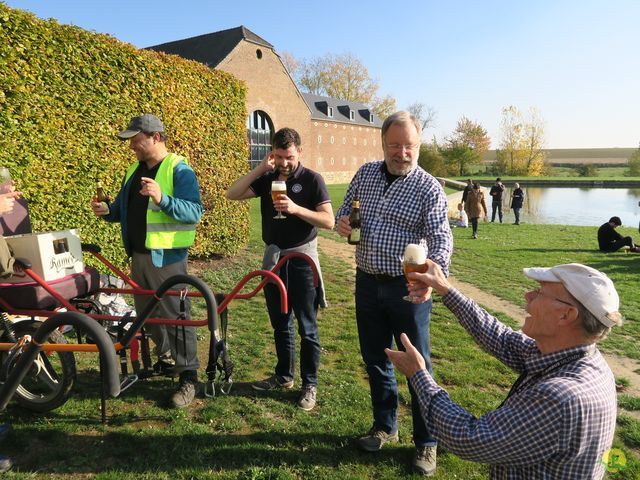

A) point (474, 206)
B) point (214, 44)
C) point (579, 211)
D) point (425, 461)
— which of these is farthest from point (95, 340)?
point (214, 44)

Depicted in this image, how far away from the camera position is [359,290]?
340cm

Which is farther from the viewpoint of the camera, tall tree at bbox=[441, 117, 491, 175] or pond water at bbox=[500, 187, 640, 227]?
tall tree at bbox=[441, 117, 491, 175]

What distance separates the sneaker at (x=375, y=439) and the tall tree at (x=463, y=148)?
215 feet

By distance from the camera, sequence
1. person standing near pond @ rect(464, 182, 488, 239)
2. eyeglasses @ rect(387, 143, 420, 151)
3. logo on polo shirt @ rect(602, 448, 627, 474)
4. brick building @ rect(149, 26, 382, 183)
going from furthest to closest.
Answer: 1. brick building @ rect(149, 26, 382, 183)
2. person standing near pond @ rect(464, 182, 488, 239)
3. eyeglasses @ rect(387, 143, 420, 151)
4. logo on polo shirt @ rect(602, 448, 627, 474)

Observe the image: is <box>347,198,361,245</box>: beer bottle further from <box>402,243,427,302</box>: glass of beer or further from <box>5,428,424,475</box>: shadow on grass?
<box>5,428,424,475</box>: shadow on grass

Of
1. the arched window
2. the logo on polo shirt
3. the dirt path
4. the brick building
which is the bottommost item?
the dirt path

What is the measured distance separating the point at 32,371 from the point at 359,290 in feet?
9.43

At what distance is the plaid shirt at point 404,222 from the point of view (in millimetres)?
3023

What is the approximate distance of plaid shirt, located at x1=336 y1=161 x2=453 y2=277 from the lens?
302cm

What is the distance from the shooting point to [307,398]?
13.5 feet

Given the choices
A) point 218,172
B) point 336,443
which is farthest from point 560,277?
point 218,172

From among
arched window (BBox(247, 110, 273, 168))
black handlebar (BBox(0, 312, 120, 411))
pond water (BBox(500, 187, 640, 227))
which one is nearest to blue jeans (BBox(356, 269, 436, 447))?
black handlebar (BBox(0, 312, 120, 411))

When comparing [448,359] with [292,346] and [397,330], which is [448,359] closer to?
[292,346]

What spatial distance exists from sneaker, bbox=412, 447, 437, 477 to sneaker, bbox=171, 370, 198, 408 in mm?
2058
